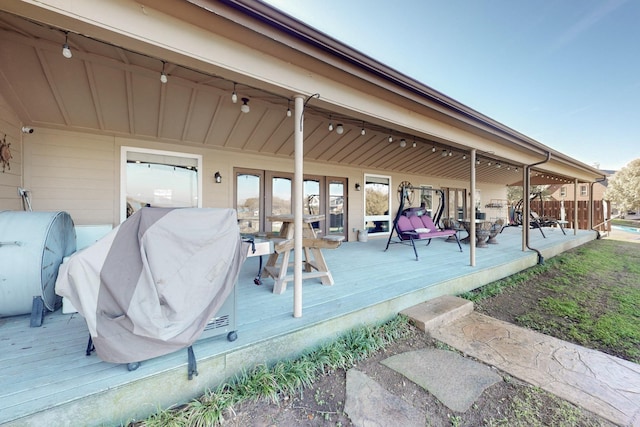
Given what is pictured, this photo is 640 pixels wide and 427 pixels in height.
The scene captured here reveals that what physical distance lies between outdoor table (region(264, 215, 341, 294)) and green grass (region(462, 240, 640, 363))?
93.9 inches

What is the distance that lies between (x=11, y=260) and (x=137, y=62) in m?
2.44

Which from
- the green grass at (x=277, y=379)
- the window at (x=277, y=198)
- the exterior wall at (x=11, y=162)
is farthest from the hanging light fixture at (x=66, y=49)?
the window at (x=277, y=198)

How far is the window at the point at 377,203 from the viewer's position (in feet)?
26.4

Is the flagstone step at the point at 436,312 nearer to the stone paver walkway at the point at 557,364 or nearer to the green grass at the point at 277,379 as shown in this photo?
the stone paver walkway at the point at 557,364

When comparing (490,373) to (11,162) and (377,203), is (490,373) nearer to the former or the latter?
(11,162)

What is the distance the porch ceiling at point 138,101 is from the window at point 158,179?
35 cm

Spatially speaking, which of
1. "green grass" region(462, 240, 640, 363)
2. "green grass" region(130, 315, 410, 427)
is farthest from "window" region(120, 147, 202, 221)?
"green grass" region(462, 240, 640, 363)

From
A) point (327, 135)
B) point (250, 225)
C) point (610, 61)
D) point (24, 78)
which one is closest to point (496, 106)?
point (610, 61)

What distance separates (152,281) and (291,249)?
1.68 metres

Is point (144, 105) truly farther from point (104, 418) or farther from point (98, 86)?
point (104, 418)

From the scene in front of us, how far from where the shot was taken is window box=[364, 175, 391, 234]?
317 inches

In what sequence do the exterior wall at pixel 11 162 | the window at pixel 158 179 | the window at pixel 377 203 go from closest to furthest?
the exterior wall at pixel 11 162, the window at pixel 158 179, the window at pixel 377 203

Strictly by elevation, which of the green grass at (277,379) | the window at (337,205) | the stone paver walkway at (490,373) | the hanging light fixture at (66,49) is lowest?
the stone paver walkway at (490,373)

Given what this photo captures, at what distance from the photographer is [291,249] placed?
3184mm
